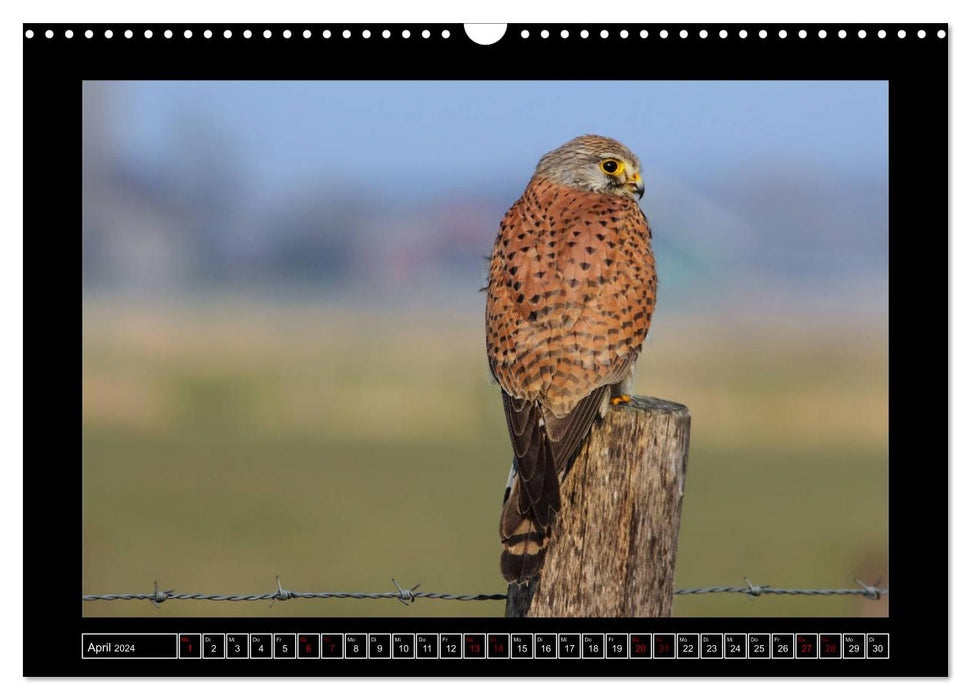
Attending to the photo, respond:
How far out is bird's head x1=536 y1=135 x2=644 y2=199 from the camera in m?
3.95

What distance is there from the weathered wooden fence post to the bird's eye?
1.45 m

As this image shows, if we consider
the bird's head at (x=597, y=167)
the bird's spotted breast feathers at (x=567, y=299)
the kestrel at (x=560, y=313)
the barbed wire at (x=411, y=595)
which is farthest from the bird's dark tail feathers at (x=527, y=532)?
the bird's head at (x=597, y=167)

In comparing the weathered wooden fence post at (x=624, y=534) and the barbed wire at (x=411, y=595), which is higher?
the weathered wooden fence post at (x=624, y=534)

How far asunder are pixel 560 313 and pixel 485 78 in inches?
34.5

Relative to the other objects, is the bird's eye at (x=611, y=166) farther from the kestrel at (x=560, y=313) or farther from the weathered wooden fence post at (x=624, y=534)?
the weathered wooden fence post at (x=624, y=534)


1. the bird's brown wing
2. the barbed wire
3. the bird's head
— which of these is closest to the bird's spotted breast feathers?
the bird's brown wing

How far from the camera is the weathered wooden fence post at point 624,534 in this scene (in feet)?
8.88

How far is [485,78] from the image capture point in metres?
2.82

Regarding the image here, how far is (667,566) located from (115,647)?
1560 mm

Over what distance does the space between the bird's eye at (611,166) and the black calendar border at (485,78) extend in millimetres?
1107

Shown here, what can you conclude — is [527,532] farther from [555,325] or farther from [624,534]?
[555,325]

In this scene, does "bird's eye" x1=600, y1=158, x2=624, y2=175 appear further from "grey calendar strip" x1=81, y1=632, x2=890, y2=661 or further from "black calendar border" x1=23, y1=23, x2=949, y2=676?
"grey calendar strip" x1=81, y1=632, x2=890, y2=661

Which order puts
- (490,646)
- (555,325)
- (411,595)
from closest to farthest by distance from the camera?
(490,646) → (411,595) → (555,325)

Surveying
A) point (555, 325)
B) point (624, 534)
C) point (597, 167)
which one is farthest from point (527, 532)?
point (597, 167)
